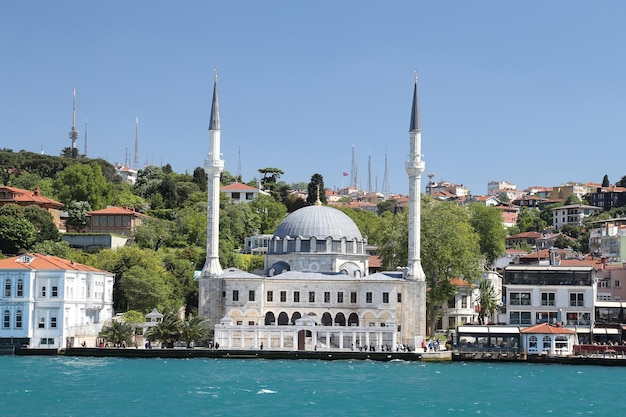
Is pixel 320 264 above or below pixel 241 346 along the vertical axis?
above

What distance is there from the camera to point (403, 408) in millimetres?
37719

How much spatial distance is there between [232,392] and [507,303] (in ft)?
81.3

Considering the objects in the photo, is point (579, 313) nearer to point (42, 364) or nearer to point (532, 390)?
point (532, 390)

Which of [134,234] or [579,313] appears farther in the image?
[134,234]

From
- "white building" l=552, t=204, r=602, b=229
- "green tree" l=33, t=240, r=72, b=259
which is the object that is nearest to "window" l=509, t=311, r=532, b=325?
"green tree" l=33, t=240, r=72, b=259

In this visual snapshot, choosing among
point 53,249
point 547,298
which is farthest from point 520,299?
point 53,249

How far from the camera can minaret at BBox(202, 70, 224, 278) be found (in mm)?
61219

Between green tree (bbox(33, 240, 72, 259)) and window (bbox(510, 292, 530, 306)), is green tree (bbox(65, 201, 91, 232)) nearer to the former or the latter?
green tree (bbox(33, 240, 72, 259))

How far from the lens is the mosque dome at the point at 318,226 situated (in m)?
64.4

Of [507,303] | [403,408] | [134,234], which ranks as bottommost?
[403,408]

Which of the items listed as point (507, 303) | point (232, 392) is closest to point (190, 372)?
point (232, 392)

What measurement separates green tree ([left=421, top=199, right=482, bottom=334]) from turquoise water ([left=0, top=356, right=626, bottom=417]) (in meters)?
11.0

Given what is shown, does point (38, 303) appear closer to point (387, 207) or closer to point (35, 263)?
point (35, 263)

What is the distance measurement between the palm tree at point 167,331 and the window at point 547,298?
1987cm
